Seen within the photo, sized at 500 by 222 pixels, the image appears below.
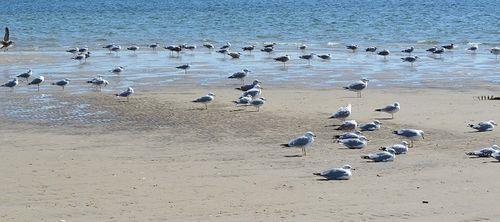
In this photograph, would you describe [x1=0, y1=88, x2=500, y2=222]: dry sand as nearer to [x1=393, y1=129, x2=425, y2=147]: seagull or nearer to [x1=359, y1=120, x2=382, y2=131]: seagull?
[x1=359, y1=120, x2=382, y2=131]: seagull

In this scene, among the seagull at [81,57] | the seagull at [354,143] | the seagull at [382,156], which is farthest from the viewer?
the seagull at [81,57]

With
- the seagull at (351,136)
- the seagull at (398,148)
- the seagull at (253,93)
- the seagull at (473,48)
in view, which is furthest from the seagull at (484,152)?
the seagull at (473,48)

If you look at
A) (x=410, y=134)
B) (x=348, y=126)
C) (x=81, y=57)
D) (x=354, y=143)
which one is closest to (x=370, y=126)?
(x=348, y=126)

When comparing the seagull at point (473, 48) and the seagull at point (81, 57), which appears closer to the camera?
the seagull at point (81, 57)

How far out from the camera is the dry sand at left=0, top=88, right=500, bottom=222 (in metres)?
11.5

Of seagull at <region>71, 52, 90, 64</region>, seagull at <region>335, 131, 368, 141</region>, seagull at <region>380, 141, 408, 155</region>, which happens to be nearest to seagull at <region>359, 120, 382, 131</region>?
seagull at <region>335, 131, 368, 141</region>

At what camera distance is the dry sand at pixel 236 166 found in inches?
455

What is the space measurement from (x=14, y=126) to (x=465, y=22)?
134ft

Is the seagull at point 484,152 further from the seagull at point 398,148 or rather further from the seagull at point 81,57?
the seagull at point 81,57

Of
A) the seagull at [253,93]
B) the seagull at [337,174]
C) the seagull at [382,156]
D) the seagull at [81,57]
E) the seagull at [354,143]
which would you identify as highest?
the seagull at [337,174]

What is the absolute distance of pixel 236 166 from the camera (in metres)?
14.5

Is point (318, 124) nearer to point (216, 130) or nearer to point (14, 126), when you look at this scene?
point (216, 130)

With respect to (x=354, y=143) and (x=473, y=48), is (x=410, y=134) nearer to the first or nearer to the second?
(x=354, y=143)

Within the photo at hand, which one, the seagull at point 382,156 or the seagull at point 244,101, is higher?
the seagull at point 382,156
